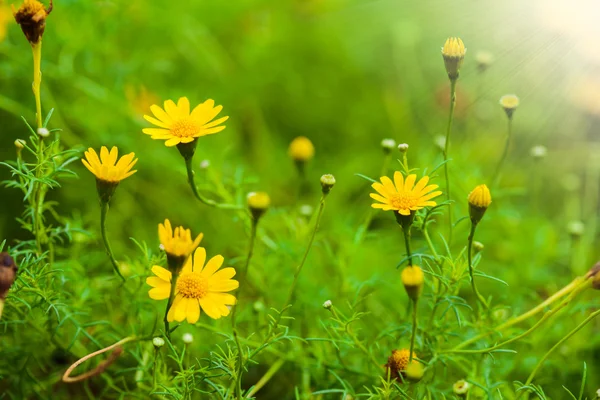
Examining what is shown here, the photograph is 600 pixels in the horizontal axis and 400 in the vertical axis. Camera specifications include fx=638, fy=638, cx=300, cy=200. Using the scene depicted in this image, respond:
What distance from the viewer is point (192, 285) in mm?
750

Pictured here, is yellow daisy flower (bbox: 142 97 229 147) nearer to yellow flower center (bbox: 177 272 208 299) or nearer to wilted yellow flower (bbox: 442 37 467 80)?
yellow flower center (bbox: 177 272 208 299)

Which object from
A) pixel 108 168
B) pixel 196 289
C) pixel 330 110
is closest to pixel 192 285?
pixel 196 289

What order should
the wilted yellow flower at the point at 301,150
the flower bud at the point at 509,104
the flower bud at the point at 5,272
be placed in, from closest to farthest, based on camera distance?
the flower bud at the point at 5,272, the flower bud at the point at 509,104, the wilted yellow flower at the point at 301,150

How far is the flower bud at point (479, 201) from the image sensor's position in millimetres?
723

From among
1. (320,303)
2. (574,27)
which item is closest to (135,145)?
(320,303)

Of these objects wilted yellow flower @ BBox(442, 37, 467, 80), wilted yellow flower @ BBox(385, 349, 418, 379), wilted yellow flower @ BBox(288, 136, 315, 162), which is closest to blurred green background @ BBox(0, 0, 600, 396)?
wilted yellow flower @ BBox(288, 136, 315, 162)

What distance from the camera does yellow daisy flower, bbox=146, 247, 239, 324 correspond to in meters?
0.72

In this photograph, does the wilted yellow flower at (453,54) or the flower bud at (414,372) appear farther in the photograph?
the wilted yellow flower at (453,54)

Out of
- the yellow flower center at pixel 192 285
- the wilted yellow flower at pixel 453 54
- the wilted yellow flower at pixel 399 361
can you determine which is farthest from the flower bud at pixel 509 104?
the yellow flower center at pixel 192 285

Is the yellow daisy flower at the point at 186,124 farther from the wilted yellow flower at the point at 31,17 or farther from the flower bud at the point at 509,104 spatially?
the flower bud at the point at 509,104

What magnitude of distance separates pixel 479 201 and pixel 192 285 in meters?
0.35

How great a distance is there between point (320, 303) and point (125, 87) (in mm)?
755

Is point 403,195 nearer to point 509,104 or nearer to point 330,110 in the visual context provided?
point 509,104

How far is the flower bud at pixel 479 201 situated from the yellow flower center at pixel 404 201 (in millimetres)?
66
